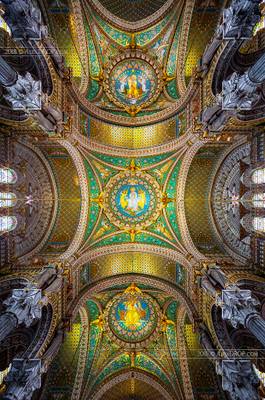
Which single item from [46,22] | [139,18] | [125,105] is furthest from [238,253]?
[46,22]

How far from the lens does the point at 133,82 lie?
15.1 m

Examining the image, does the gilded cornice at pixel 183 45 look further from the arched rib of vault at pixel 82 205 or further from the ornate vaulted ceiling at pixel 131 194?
the arched rib of vault at pixel 82 205

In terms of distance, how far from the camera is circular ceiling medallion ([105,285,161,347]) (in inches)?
655

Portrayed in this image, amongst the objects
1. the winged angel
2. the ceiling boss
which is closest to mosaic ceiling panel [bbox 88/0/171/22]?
the ceiling boss

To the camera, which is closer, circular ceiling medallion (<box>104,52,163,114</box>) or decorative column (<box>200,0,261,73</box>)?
decorative column (<box>200,0,261,73</box>)

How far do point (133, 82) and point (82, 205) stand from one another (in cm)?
826

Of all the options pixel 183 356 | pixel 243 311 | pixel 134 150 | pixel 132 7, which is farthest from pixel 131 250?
pixel 132 7

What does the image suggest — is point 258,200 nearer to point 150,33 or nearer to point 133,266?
point 133,266

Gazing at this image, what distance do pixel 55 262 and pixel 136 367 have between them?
9.29 meters

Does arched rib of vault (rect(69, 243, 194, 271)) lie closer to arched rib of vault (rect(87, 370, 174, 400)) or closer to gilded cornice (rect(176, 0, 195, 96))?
arched rib of vault (rect(87, 370, 174, 400))

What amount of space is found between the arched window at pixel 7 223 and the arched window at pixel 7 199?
0.66m

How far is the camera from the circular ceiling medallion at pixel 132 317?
1662 cm

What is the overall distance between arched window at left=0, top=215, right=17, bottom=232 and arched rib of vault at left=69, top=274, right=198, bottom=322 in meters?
5.31

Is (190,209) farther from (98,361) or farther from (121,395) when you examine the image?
(121,395)
